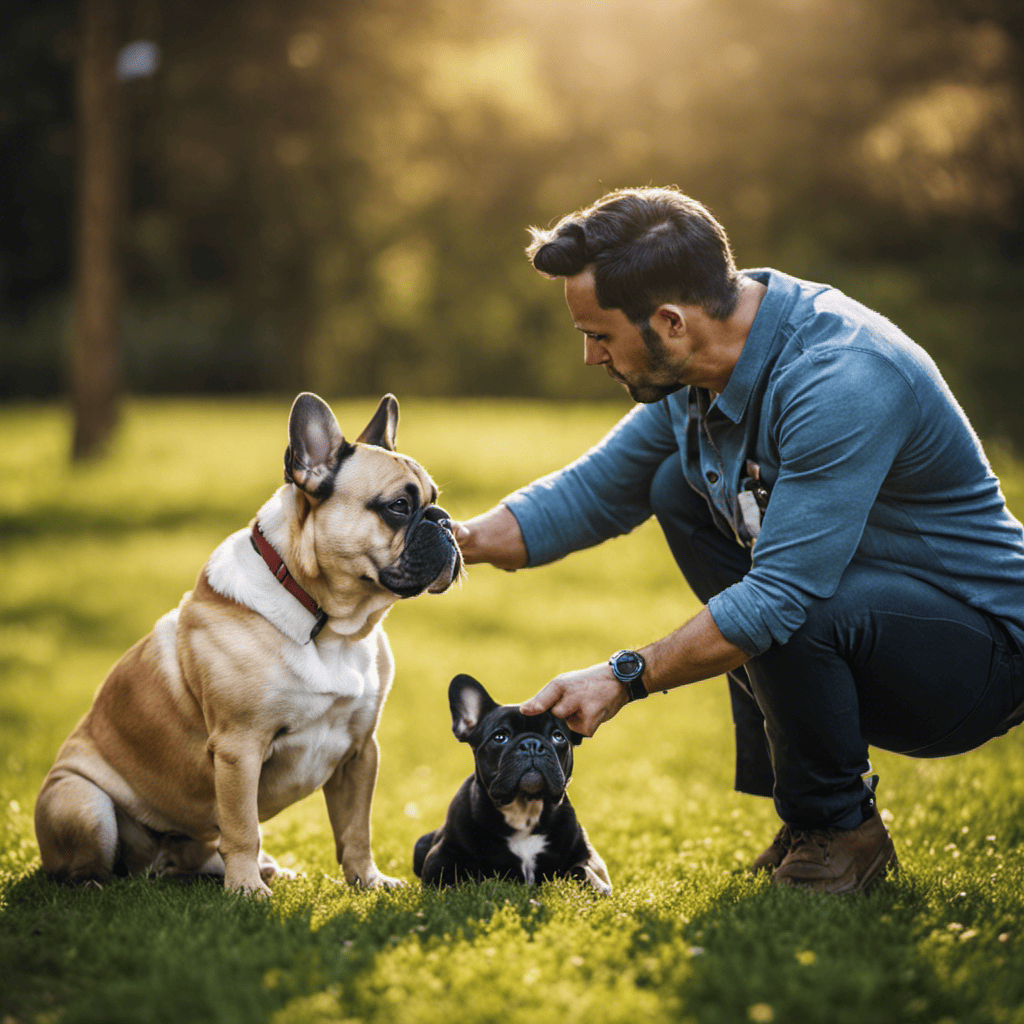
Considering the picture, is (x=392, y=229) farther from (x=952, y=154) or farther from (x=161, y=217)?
(x=952, y=154)

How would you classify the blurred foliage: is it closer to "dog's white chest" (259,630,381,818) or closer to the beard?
the beard

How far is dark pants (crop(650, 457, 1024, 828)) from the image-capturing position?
118 inches

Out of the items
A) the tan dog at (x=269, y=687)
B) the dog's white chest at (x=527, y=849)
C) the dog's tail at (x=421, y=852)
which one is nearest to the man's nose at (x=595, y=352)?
the tan dog at (x=269, y=687)

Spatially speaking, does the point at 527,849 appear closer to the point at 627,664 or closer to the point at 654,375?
the point at 627,664

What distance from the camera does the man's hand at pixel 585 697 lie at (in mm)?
3008

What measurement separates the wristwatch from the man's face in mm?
848

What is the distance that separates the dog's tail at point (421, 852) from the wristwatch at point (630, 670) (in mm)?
1106

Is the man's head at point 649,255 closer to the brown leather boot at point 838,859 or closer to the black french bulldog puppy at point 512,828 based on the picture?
the black french bulldog puppy at point 512,828

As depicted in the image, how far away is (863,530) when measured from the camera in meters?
3.15

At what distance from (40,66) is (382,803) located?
1275cm

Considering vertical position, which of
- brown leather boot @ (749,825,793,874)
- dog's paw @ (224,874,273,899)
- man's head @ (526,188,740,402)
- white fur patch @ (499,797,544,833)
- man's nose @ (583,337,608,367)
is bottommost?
brown leather boot @ (749,825,793,874)

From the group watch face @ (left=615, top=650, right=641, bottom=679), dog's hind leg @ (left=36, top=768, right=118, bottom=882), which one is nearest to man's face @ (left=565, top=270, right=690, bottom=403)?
watch face @ (left=615, top=650, right=641, bottom=679)

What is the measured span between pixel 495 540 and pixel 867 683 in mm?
1380

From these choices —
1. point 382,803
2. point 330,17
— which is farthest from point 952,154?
point 382,803
